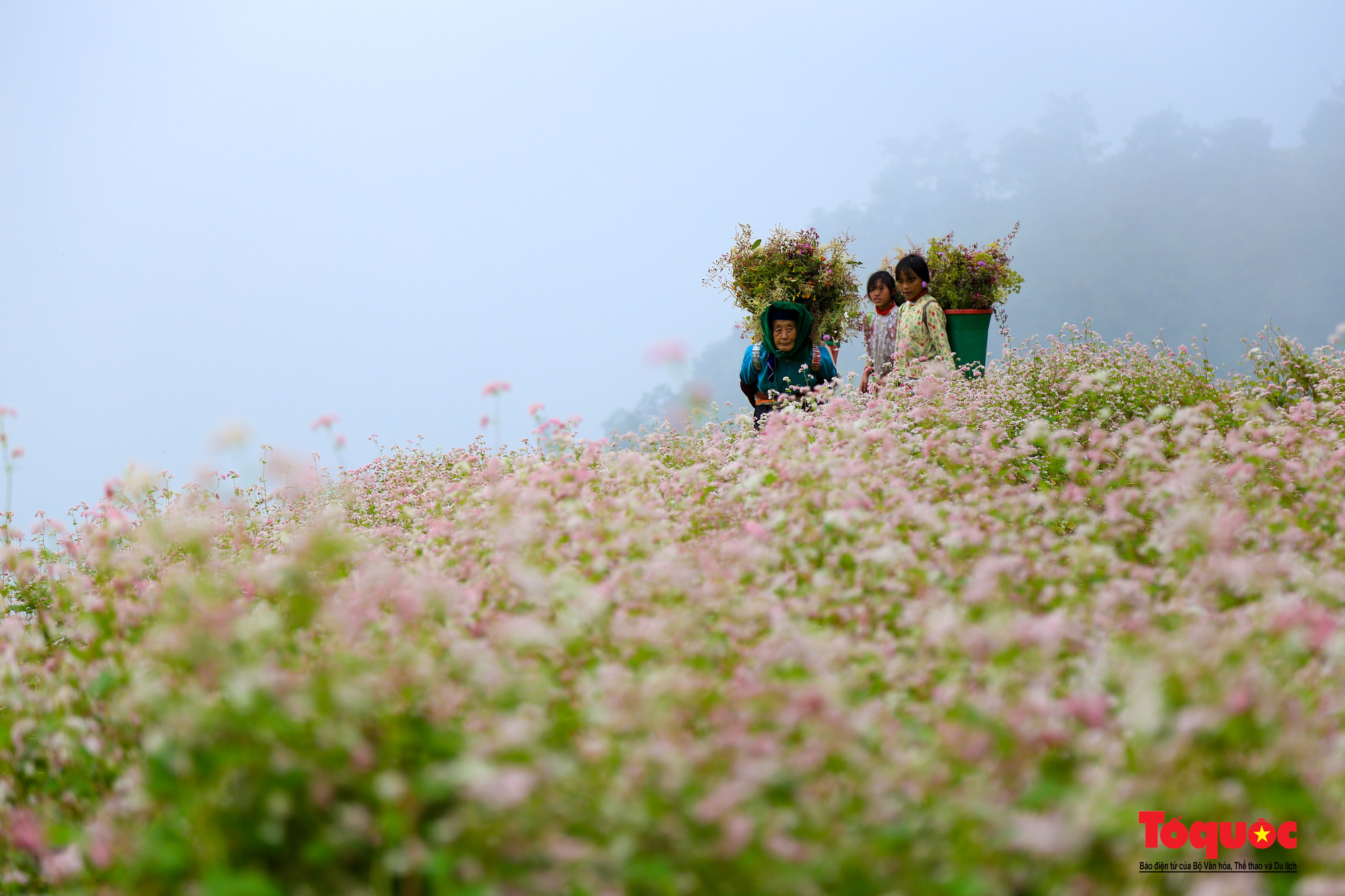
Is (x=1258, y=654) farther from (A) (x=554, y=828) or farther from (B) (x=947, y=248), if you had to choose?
(B) (x=947, y=248)

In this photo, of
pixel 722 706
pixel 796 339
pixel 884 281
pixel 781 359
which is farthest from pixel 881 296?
pixel 722 706

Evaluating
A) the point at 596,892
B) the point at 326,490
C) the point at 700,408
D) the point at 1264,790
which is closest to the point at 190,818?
the point at 596,892

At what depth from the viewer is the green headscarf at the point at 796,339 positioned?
8.94 m

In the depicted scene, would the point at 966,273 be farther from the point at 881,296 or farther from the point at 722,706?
the point at 722,706

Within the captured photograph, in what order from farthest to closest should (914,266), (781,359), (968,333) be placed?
1. (968,333)
2. (914,266)
3. (781,359)

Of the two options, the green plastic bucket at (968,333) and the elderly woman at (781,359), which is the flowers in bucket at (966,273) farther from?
the elderly woman at (781,359)

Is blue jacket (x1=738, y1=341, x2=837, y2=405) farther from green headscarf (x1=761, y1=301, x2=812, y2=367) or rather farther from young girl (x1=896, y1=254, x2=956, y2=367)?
young girl (x1=896, y1=254, x2=956, y2=367)

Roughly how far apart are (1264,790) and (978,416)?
4.89 meters

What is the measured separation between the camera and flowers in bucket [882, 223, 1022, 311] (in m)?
9.80

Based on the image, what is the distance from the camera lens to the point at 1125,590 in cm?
296

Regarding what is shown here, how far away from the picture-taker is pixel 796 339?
29.5 ft

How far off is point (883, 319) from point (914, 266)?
69 cm

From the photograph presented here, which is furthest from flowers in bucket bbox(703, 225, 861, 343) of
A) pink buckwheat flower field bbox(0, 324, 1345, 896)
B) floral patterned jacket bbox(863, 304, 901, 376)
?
pink buckwheat flower field bbox(0, 324, 1345, 896)

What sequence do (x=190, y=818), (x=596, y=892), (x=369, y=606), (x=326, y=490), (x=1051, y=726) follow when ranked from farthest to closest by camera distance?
(x=326, y=490) → (x=369, y=606) → (x=1051, y=726) → (x=190, y=818) → (x=596, y=892)
